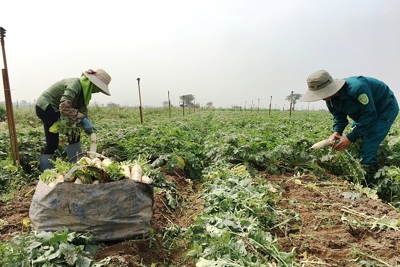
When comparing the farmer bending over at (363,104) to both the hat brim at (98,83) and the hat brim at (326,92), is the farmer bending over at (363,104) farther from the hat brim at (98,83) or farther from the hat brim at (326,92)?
the hat brim at (98,83)

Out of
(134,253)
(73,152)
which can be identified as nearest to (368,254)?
(134,253)

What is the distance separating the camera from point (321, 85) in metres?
4.50

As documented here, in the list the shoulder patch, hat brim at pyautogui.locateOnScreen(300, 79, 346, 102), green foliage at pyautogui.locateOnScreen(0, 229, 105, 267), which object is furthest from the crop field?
hat brim at pyautogui.locateOnScreen(300, 79, 346, 102)

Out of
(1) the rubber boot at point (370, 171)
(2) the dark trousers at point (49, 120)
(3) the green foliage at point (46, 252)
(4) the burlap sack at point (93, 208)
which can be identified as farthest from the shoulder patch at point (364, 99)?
(2) the dark trousers at point (49, 120)

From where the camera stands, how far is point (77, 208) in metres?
2.72

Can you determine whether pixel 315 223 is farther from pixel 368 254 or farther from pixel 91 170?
pixel 91 170

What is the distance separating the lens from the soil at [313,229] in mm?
2393

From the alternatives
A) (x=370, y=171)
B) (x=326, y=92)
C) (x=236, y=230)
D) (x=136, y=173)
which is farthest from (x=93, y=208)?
(x=370, y=171)

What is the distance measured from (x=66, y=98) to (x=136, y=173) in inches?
85.3

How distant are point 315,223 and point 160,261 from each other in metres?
1.55

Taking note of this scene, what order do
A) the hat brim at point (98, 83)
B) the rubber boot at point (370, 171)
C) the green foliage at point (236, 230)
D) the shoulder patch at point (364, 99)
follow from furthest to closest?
the rubber boot at point (370, 171) < the hat brim at point (98, 83) < the shoulder patch at point (364, 99) < the green foliage at point (236, 230)

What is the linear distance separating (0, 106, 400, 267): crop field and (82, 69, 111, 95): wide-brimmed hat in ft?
4.21

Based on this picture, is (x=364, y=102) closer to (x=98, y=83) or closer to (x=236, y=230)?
(x=236, y=230)

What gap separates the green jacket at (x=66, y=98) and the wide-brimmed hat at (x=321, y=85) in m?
3.59
